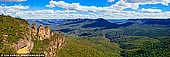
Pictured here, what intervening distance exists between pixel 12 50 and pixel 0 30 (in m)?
23.8

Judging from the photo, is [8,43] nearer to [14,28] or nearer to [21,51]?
[21,51]

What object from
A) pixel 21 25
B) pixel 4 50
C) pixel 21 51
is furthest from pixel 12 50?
pixel 21 25

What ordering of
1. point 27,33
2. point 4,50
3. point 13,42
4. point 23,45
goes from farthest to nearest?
point 27,33, point 23,45, point 13,42, point 4,50

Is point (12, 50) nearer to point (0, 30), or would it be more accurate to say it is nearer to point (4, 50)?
point (4, 50)

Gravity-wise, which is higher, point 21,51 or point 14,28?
point 14,28

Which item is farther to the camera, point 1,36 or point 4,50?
point 1,36

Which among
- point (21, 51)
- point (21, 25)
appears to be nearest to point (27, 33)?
point (21, 25)

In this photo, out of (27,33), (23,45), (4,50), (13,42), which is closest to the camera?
(4,50)

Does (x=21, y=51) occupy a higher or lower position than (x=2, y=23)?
lower

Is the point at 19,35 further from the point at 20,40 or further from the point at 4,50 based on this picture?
the point at 4,50

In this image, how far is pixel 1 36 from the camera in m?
162

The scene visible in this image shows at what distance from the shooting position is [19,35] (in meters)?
174

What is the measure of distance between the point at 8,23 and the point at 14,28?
1556 centimetres

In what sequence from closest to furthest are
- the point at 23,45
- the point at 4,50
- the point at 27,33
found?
the point at 4,50 → the point at 23,45 → the point at 27,33
